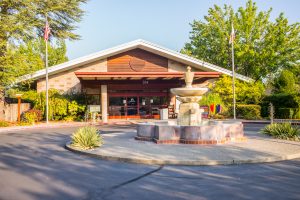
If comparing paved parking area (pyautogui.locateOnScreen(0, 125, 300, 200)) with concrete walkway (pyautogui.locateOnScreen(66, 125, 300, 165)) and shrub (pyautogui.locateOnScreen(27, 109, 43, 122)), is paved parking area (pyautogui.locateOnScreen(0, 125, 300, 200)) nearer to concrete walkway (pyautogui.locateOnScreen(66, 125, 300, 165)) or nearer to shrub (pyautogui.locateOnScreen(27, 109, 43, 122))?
concrete walkway (pyautogui.locateOnScreen(66, 125, 300, 165))

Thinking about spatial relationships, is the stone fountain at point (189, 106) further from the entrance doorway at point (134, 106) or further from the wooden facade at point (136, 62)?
the wooden facade at point (136, 62)

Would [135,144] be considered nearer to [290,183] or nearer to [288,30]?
[290,183]

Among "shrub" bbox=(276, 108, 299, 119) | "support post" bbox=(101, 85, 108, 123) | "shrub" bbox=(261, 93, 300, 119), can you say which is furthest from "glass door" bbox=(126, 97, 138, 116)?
"shrub" bbox=(276, 108, 299, 119)

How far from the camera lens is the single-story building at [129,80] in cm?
2791

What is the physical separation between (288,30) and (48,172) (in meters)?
39.4

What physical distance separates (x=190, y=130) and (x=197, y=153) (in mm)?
2005

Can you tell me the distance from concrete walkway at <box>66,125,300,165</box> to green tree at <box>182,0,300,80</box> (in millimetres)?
30566

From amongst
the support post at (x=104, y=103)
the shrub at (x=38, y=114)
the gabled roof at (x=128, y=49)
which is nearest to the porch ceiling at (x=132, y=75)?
the support post at (x=104, y=103)

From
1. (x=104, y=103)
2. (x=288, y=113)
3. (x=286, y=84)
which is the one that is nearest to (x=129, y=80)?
(x=104, y=103)

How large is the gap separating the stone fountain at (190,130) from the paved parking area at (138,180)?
126 inches

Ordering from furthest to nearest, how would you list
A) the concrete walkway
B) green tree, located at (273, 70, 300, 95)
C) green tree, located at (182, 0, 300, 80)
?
green tree, located at (182, 0, 300, 80) < green tree, located at (273, 70, 300, 95) < the concrete walkway

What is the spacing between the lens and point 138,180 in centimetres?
667

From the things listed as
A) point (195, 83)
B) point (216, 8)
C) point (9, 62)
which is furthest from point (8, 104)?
point (216, 8)

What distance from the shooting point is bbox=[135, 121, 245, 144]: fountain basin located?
37.1 ft
